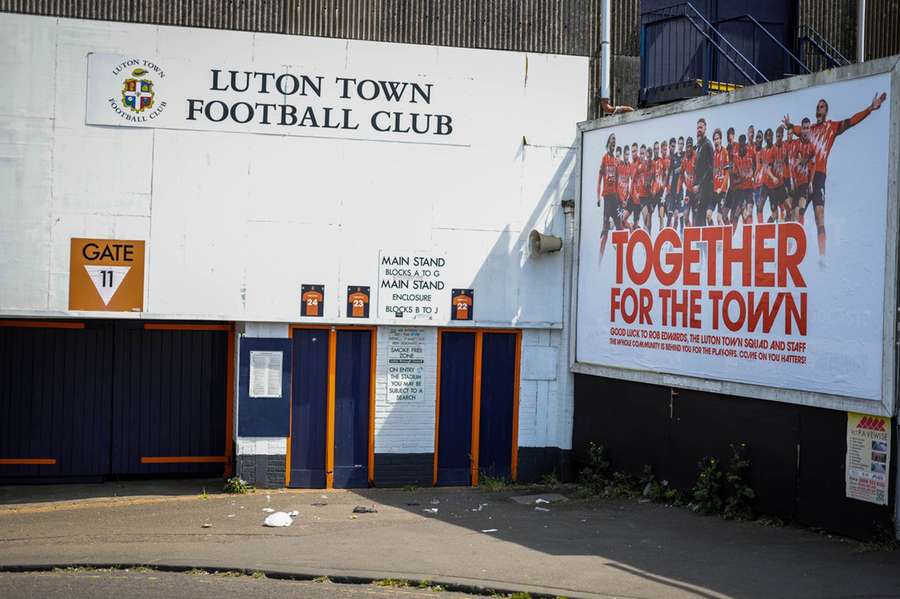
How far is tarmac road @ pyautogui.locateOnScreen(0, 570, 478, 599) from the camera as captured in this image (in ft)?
31.6

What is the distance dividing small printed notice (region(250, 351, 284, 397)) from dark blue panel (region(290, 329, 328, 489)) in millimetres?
272

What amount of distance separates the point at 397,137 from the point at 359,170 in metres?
0.75

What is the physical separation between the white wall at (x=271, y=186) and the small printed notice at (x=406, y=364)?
0.92m

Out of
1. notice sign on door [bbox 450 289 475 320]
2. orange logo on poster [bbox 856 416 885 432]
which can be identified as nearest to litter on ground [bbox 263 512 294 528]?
notice sign on door [bbox 450 289 475 320]

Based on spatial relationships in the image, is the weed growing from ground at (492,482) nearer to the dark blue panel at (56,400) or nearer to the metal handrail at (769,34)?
the dark blue panel at (56,400)

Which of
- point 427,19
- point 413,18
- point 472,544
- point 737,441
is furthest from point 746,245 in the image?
point 413,18

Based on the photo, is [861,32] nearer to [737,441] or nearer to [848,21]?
[848,21]

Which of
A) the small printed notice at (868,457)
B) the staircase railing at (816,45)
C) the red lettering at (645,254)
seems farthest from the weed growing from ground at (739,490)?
the staircase railing at (816,45)

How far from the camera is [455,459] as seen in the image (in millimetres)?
16266

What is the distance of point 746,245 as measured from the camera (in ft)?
44.3

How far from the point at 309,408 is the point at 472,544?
4590 mm

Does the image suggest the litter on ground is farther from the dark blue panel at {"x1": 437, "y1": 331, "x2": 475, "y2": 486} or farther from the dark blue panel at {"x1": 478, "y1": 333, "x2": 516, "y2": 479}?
the dark blue panel at {"x1": 478, "y1": 333, "x2": 516, "y2": 479}

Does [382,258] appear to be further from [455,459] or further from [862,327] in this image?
[862,327]

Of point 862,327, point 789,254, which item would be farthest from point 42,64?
point 862,327
